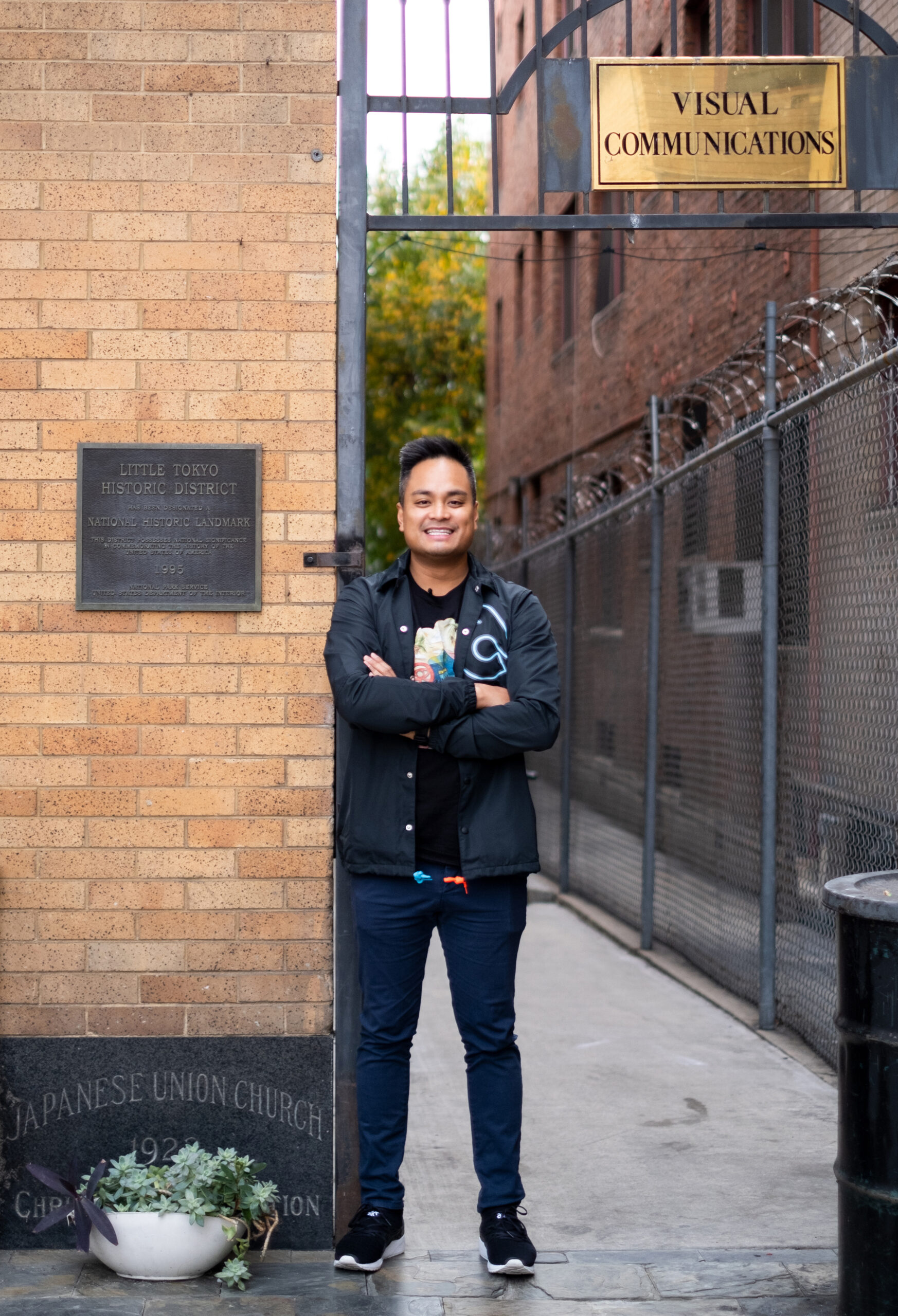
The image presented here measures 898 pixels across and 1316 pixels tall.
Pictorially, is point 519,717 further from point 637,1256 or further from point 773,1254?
point 773,1254

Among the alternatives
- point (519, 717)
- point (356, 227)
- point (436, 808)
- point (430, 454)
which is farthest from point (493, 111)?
point (436, 808)

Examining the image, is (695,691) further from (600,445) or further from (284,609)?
(600,445)

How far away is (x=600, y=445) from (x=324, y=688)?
11811 millimetres

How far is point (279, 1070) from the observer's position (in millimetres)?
4391

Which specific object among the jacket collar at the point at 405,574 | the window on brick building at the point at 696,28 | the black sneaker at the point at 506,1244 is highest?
the window on brick building at the point at 696,28

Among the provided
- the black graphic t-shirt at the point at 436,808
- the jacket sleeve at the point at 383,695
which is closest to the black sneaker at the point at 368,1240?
the black graphic t-shirt at the point at 436,808

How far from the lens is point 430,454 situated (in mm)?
4348

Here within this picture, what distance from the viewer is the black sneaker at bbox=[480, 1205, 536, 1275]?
411 centimetres

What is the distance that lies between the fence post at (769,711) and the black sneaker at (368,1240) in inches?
124

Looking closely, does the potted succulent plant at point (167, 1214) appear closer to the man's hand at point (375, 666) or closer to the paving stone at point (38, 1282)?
the paving stone at point (38, 1282)

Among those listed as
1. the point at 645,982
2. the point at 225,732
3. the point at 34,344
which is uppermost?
the point at 34,344

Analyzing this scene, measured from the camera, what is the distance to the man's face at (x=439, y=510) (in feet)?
14.0

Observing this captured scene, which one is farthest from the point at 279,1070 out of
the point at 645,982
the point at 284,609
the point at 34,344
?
the point at 645,982

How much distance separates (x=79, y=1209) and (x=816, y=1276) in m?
1.95
